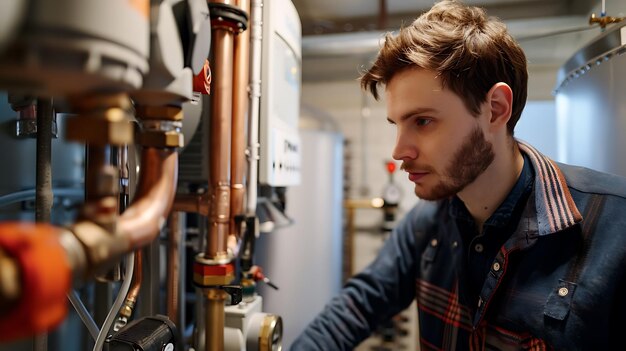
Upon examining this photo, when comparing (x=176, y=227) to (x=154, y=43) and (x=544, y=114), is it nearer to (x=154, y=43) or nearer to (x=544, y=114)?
(x=154, y=43)

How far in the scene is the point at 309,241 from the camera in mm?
1561

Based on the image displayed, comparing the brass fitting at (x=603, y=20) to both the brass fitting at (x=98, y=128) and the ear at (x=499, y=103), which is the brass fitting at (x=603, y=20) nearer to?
the ear at (x=499, y=103)

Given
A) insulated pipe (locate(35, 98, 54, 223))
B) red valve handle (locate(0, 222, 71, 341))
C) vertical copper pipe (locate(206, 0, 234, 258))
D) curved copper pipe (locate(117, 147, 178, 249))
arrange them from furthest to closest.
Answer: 1. vertical copper pipe (locate(206, 0, 234, 258))
2. insulated pipe (locate(35, 98, 54, 223))
3. curved copper pipe (locate(117, 147, 178, 249))
4. red valve handle (locate(0, 222, 71, 341))

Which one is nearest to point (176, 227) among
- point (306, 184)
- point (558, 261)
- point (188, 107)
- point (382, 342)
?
point (188, 107)

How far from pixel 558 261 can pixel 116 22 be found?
805 mm

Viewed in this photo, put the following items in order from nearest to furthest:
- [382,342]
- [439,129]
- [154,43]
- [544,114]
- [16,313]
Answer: [16,313] → [154,43] → [439,129] → [544,114] → [382,342]

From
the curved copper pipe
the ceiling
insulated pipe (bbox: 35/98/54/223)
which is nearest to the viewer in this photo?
the curved copper pipe

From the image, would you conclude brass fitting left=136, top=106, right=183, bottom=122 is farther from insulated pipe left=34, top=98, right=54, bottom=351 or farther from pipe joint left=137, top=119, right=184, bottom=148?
insulated pipe left=34, top=98, right=54, bottom=351

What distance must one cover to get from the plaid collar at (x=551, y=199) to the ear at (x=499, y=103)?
0.39ft

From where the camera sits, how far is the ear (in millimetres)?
815

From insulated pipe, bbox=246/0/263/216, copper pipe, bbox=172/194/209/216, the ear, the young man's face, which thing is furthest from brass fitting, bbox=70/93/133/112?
the ear

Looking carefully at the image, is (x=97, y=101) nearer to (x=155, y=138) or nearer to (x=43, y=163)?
(x=155, y=138)

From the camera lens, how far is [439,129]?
0.81 metres

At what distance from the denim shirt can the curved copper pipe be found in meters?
0.65
